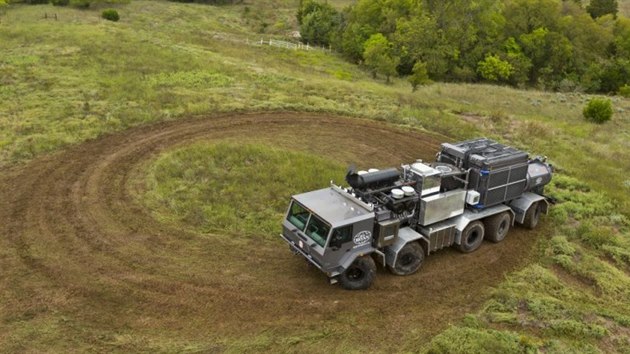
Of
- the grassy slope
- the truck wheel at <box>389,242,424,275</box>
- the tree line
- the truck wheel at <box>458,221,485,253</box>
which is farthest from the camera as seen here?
the tree line

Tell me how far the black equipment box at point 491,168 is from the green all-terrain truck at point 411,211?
34mm

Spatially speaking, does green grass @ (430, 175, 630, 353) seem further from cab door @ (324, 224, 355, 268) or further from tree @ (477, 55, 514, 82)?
tree @ (477, 55, 514, 82)

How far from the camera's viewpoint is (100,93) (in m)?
31.7

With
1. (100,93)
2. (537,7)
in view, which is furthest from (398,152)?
(537,7)

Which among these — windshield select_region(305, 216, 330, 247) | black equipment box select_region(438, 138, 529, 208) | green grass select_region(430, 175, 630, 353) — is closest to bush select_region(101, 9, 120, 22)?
black equipment box select_region(438, 138, 529, 208)

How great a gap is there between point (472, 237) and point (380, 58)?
3774cm

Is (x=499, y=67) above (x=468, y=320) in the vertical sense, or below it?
above

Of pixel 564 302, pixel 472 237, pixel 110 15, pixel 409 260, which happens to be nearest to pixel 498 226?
pixel 472 237

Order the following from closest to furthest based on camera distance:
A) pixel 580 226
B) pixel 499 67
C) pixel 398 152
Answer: pixel 580 226 → pixel 398 152 → pixel 499 67

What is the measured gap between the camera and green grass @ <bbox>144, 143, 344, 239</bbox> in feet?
60.6

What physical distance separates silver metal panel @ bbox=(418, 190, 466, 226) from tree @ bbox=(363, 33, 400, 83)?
3756 centimetres

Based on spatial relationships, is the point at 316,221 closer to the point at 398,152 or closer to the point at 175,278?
the point at 175,278

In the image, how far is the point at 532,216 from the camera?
1884 centimetres

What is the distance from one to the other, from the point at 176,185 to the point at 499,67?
48.5 metres
